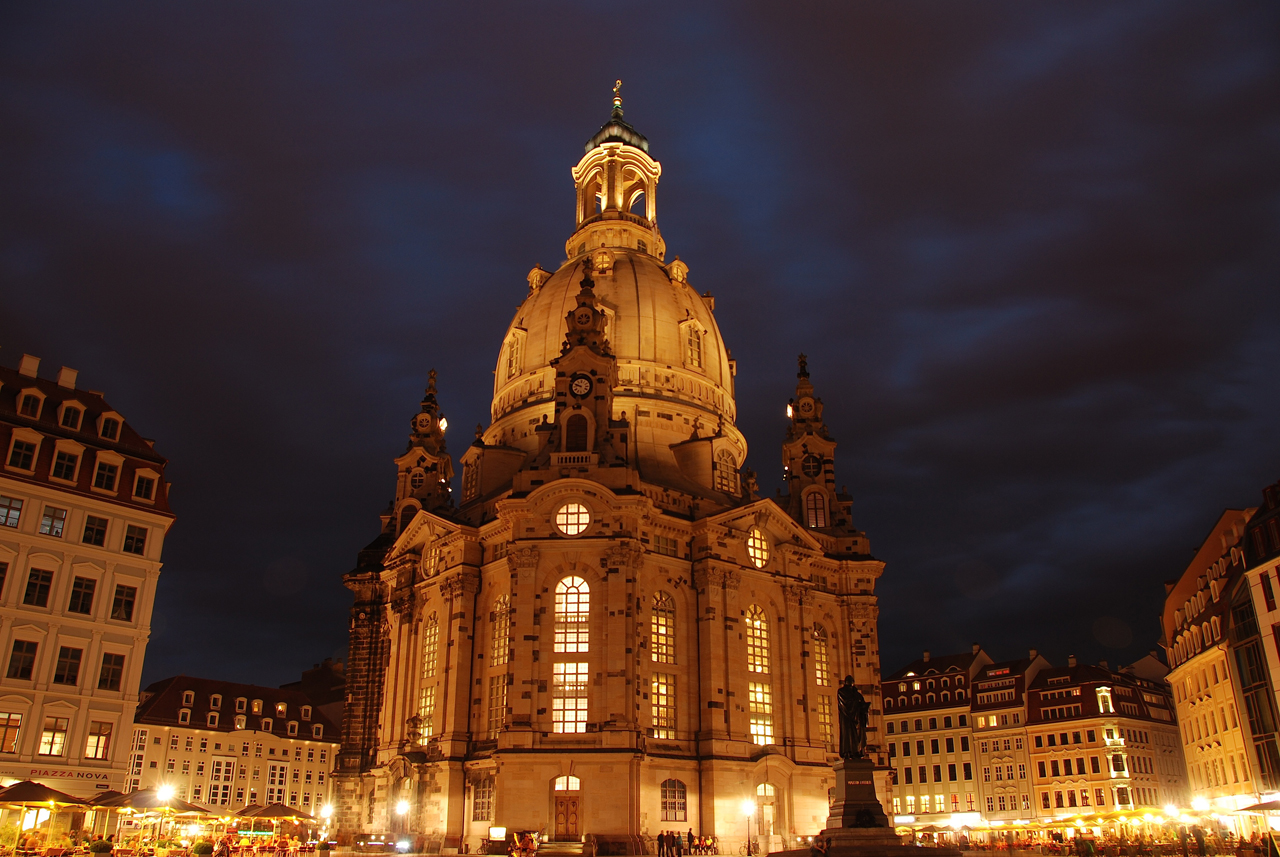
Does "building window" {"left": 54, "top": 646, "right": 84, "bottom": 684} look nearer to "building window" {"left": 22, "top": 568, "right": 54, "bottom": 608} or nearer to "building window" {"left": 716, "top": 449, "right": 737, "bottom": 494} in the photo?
"building window" {"left": 22, "top": 568, "right": 54, "bottom": 608}

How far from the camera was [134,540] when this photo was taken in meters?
49.2

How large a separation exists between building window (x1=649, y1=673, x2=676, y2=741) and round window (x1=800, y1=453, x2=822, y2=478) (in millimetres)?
24751

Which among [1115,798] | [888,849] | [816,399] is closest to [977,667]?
[1115,798]

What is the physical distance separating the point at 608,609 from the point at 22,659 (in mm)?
29671

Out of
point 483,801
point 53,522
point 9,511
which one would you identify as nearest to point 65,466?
point 53,522

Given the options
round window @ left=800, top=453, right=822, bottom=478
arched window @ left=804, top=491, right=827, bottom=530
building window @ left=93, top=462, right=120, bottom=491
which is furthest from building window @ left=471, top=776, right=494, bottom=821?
round window @ left=800, top=453, right=822, bottom=478

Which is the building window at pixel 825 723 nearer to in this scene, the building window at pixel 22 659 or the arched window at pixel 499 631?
the arched window at pixel 499 631

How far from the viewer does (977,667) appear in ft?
345

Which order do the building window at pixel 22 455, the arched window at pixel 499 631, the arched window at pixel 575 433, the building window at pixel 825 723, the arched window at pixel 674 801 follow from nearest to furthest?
1. the building window at pixel 22 455
2. the arched window at pixel 674 801
3. the arched window at pixel 499 631
4. the arched window at pixel 575 433
5. the building window at pixel 825 723

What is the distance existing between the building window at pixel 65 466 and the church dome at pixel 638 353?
112 feet

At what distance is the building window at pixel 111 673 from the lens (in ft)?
151

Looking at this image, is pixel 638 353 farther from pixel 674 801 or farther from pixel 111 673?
pixel 111 673

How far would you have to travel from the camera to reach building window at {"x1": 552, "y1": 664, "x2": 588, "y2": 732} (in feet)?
190

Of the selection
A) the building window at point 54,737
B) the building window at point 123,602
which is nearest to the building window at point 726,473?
the building window at point 123,602
